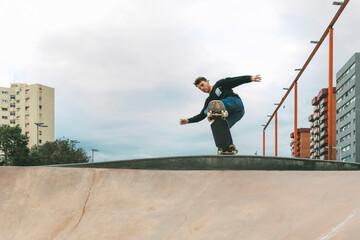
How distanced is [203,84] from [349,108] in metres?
86.6

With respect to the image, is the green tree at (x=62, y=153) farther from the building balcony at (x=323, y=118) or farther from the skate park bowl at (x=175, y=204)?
the building balcony at (x=323, y=118)

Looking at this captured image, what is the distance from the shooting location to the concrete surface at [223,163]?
23.8 feet

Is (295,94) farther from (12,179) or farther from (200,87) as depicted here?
(12,179)

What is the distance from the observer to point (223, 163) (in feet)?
23.8

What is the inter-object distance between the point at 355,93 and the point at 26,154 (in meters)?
66.8

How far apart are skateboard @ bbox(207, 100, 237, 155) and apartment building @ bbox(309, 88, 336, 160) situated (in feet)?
320

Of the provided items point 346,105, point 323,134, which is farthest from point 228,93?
point 323,134

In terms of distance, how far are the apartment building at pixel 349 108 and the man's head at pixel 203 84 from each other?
2992 inches

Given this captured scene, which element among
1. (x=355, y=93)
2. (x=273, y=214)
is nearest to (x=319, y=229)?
(x=273, y=214)

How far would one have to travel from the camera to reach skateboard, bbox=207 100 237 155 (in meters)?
8.44

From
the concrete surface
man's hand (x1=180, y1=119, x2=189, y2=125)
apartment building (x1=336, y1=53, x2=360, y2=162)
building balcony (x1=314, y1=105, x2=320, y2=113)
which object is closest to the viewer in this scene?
the concrete surface

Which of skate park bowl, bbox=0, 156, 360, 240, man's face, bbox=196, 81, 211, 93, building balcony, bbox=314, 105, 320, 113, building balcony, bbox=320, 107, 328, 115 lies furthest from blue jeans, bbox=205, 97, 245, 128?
building balcony, bbox=314, 105, 320, 113

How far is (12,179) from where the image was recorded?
5.85 m

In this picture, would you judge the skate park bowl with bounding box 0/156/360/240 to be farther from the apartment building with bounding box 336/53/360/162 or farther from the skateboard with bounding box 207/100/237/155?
the apartment building with bounding box 336/53/360/162
